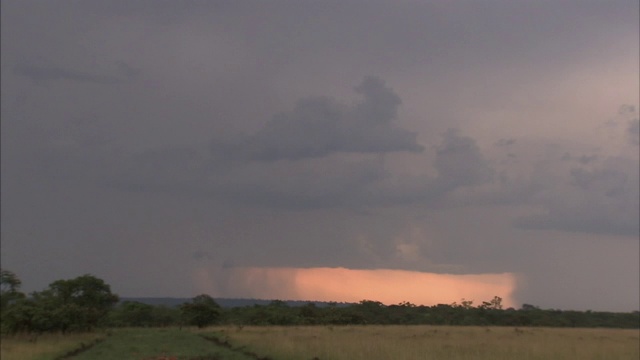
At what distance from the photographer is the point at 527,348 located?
33188mm

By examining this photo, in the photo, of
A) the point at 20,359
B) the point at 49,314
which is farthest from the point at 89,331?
the point at 20,359

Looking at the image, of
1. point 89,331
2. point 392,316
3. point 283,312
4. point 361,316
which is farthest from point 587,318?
point 89,331

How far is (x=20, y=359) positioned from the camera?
3167 centimetres

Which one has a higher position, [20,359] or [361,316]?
[361,316]

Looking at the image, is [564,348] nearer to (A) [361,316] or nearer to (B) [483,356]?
(B) [483,356]

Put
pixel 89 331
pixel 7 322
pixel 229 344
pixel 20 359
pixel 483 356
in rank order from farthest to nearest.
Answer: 1. pixel 89 331
2. pixel 7 322
3. pixel 229 344
4. pixel 20 359
5. pixel 483 356

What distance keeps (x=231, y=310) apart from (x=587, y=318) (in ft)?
188

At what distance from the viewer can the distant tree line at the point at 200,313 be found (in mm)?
55575

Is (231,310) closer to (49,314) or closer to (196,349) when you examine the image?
(49,314)

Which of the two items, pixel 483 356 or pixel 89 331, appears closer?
pixel 483 356

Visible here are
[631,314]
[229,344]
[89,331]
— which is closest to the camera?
[229,344]

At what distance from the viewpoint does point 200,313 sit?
74938mm

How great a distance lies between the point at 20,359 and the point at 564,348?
25600mm

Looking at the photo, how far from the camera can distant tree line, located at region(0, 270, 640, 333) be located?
5558cm
